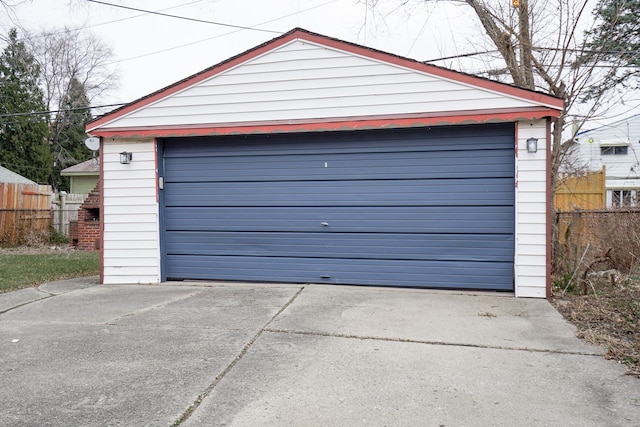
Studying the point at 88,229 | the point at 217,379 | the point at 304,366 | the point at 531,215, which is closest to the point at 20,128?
the point at 88,229

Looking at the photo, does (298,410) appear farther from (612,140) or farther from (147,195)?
(612,140)

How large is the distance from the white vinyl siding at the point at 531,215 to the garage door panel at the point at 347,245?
25 cm

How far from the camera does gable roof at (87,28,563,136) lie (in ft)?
19.7

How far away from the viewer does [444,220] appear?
6.31 m

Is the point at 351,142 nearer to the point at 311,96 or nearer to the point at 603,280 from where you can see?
the point at 311,96

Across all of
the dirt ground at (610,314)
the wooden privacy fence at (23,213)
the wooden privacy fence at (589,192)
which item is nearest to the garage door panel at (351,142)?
the dirt ground at (610,314)

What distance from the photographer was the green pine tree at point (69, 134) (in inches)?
1272

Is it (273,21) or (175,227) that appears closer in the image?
(175,227)

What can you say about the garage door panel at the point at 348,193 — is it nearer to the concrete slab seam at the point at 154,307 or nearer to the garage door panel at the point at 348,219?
the garage door panel at the point at 348,219

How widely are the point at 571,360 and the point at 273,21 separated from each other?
11.4m

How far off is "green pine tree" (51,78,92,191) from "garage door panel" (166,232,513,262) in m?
29.7

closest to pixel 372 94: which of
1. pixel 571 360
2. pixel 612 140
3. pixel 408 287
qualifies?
pixel 408 287

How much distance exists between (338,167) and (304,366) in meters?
3.73

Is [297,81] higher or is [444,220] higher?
[297,81]
